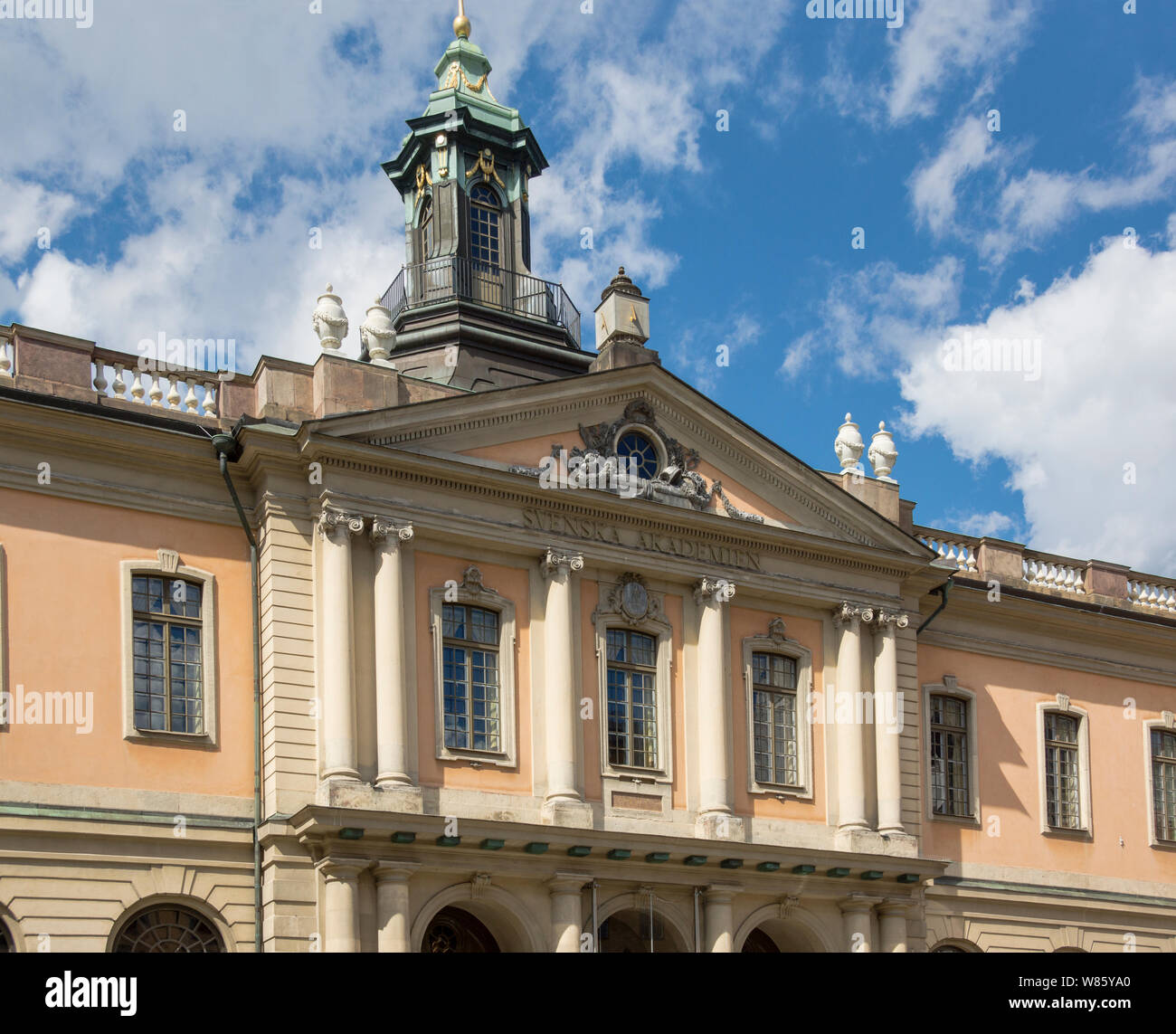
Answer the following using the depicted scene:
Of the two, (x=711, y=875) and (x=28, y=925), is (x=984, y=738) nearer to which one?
(x=711, y=875)

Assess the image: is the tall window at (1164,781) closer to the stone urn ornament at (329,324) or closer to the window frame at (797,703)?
the window frame at (797,703)

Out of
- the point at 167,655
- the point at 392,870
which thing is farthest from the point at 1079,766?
the point at 167,655

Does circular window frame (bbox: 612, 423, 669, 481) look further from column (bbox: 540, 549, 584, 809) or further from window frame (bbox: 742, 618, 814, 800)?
window frame (bbox: 742, 618, 814, 800)

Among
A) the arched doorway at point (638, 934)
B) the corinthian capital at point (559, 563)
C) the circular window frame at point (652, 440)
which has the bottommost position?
the arched doorway at point (638, 934)

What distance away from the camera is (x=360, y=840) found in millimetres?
25156

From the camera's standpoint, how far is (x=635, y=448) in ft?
98.8

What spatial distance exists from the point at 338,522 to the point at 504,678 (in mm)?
3636

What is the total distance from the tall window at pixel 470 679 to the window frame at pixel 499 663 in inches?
3.1

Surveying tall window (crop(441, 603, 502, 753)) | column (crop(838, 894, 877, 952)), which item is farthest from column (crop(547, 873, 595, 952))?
column (crop(838, 894, 877, 952))

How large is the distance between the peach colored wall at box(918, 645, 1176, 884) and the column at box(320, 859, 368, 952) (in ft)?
37.9

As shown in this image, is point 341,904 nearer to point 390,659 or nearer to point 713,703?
point 390,659

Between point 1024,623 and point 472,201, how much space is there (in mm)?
13460

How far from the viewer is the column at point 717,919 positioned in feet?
92.4

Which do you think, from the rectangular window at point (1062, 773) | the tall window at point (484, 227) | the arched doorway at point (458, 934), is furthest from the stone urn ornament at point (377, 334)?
the rectangular window at point (1062, 773)
